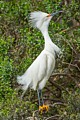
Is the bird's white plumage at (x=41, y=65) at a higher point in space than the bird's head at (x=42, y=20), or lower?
lower

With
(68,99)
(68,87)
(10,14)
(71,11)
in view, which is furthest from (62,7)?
(68,99)

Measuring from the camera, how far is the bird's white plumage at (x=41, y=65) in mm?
5344

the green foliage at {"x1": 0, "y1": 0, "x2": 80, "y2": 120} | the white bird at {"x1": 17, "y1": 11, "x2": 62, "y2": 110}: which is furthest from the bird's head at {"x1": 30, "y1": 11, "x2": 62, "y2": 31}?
the green foliage at {"x1": 0, "y1": 0, "x2": 80, "y2": 120}

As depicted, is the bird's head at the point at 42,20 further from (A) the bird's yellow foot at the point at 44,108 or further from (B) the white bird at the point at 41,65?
(A) the bird's yellow foot at the point at 44,108

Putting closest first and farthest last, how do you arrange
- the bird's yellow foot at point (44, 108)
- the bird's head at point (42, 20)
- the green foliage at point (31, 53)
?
the green foliage at point (31, 53) → the bird's yellow foot at point (44, 108) → the bird's head at point (42, 20)

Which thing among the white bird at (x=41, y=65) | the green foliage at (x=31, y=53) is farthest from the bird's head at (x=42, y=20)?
the green foliage at (x=31, y=53)

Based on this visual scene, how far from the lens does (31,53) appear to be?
A: 22.3 feet

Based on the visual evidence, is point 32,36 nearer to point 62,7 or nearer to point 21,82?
point 62,7

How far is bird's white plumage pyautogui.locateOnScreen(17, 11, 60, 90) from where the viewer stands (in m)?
5.34

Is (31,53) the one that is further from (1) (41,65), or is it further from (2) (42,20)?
(1) (41,65)

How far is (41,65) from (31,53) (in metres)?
1.49

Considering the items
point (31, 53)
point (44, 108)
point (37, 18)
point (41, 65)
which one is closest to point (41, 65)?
point (41, 65)

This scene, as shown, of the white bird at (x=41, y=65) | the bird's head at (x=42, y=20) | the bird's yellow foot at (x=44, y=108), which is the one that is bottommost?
the bird's yellow foot at (x=44, y=108)

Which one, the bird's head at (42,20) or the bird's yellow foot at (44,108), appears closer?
the bird's yellow foot at (44,108)
